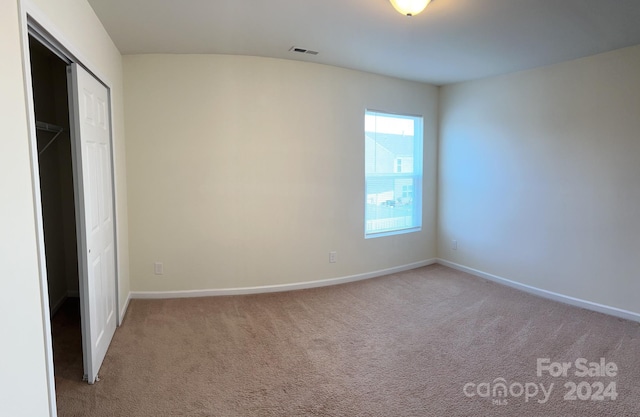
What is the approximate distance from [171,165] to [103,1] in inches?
61.2

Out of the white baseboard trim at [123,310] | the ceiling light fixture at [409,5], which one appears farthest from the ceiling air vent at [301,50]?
the white baseboard trim at [123,310]

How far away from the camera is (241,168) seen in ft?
12.3

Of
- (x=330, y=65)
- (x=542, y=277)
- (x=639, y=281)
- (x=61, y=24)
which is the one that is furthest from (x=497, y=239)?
(x=61, y=24)

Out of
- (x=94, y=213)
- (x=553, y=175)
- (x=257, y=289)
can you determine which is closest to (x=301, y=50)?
(x=94, y=213)

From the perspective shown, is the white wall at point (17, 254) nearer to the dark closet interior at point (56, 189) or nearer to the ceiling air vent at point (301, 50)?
the dark closet interior at point (56, 189)

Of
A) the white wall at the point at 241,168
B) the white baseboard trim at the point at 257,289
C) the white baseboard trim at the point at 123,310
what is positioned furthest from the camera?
the white baseboard trim at the point at 257,289

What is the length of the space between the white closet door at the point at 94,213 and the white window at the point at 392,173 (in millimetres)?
2803

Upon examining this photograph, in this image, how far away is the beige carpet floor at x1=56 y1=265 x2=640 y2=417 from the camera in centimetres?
212

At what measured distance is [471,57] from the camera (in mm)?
3537

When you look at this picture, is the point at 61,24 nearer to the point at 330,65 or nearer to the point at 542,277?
the point at 330,65

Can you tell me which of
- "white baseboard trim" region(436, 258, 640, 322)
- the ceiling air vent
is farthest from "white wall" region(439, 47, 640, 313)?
the ceiling air vent

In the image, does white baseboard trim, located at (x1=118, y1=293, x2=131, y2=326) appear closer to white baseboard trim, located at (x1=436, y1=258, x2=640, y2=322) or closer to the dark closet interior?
the dark closet interior

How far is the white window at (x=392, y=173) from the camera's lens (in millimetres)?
4477

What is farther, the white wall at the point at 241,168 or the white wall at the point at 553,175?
the white wall at the point at 241,168
